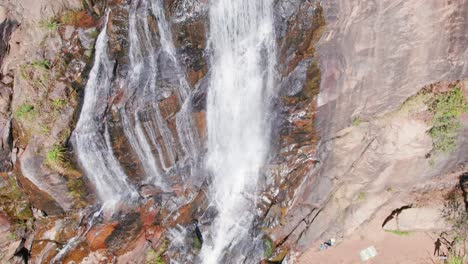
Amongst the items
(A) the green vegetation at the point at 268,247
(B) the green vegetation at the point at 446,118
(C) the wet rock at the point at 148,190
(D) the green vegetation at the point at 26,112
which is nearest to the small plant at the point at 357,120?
(B) the green vegetation at the point at 446,118

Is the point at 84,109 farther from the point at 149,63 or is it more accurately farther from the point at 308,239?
the point at 308,239

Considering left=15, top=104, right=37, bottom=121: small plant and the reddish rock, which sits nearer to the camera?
left=15, top=104, right=37, bottom=121: small plant

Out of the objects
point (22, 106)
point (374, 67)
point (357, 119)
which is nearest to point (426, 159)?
point (357, 119)

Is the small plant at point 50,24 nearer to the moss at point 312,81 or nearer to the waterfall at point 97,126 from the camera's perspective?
the waterfall at point 97,126

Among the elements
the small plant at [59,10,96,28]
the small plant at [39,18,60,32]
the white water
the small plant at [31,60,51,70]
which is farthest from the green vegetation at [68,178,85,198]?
the small plant at [59,10,96,28]

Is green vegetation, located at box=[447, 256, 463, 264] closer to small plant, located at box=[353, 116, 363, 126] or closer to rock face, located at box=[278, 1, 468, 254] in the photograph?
rock face, located at box=[278, 1, 468, 254]

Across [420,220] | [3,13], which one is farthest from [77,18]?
[420,220]
